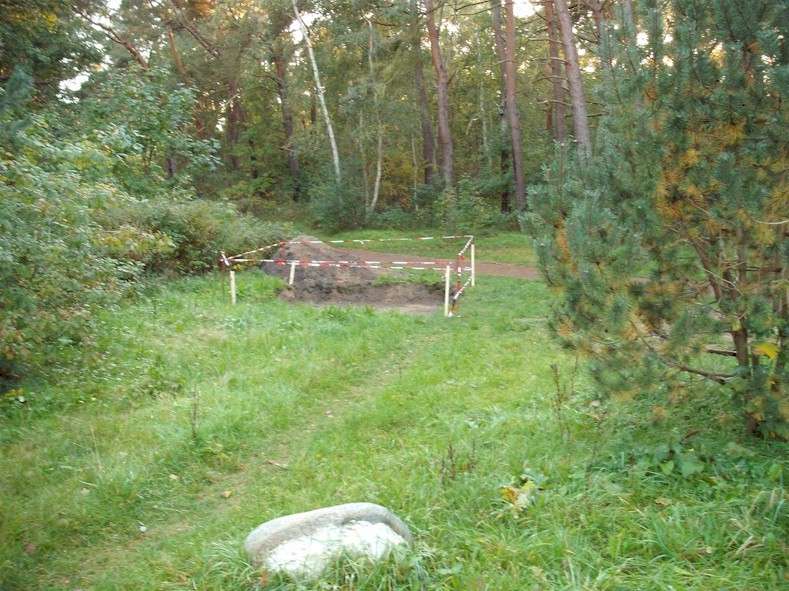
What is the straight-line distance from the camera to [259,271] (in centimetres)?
1667

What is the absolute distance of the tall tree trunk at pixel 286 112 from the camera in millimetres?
34341

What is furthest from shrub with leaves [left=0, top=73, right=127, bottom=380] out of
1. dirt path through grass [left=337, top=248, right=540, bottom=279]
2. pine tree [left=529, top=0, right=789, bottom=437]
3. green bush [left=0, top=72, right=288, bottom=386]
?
dirt path through grass [left=337, top=248, right=540, bottom=279]

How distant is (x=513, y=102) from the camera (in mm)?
24969

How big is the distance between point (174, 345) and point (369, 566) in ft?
20.6

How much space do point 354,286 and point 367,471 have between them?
10093 millimetres

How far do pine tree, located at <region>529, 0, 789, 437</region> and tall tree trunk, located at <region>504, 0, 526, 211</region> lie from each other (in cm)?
1903

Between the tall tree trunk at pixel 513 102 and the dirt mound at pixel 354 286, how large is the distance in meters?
10.5

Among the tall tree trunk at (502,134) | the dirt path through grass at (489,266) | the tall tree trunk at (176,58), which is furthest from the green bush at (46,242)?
the tall tree trunk at (176,58)

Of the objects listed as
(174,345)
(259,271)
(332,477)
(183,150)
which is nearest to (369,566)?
(332,477)

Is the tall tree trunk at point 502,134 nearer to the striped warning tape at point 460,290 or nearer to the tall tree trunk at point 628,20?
the striped warning tape at point 460,290

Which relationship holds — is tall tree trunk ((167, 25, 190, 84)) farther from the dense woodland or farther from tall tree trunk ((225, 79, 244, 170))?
the dense woodland

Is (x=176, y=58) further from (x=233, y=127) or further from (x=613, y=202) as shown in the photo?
(x=613, y=202)

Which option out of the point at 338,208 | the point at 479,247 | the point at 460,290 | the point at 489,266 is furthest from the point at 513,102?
the point at 460,290

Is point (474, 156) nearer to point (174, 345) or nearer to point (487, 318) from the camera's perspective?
point (487, 318)
